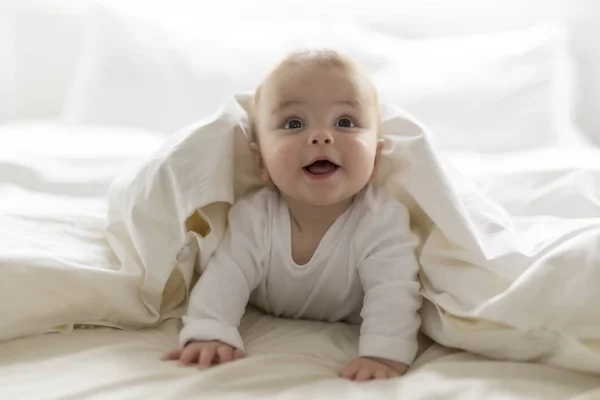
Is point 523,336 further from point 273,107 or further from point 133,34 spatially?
point 133,34

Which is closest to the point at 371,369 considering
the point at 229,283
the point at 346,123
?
the point at 229,283

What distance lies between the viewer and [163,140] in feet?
5.44

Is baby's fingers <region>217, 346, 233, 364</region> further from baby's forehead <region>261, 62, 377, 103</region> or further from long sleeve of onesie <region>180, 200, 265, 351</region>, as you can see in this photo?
baby's forehead <region>261, 62, 377, 103</region>

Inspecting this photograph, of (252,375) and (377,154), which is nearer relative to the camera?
(252,375)

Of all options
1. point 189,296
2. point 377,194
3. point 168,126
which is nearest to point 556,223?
point 377,194

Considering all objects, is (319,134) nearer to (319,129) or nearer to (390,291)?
(319,129)

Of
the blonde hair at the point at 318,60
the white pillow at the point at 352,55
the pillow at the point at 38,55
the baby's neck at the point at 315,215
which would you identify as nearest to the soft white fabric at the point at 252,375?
the baby's neck at the point at 315,215

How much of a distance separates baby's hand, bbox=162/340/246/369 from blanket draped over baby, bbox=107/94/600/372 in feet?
0.40

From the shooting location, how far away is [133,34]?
5.96 ft

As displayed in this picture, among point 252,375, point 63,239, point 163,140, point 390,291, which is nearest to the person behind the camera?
point 252,375

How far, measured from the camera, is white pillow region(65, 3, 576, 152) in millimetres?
1630

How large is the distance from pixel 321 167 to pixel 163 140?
66cm

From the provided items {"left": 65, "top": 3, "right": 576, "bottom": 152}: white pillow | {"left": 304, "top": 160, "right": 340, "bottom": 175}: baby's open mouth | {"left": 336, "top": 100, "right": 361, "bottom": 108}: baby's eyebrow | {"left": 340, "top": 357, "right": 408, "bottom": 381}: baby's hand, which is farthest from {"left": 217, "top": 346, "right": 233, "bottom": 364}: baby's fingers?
{"left": 65, "top": 3, "right": 576, "bottom": 152}: white pillow

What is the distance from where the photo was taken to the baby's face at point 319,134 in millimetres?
1068
